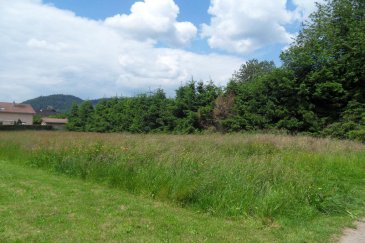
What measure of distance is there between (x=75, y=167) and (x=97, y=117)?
1254 inches

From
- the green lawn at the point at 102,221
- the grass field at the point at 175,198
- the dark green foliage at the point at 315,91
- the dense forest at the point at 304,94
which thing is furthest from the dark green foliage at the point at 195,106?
the green lawn at the point at 102,221

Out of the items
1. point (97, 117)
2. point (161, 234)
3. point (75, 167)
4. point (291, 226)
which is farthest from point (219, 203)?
point (97, 117)

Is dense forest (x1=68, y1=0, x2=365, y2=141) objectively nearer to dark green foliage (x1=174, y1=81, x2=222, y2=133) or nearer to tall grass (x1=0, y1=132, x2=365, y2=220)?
dark green foliage (x1=174, y1=81, x2=222, y2=133)

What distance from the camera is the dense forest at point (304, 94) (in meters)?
24.6

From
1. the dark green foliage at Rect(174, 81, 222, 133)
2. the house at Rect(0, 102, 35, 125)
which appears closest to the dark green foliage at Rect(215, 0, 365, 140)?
the dark green foliage at Rect(174, 81, 222, 133)

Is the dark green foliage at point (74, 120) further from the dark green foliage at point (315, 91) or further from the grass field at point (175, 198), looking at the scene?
the grass field at point (175, 198)

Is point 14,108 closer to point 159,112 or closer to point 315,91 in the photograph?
point 159,112

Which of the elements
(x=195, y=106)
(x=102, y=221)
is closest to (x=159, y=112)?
(x=195, y=106)

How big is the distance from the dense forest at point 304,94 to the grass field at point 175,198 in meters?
13.8

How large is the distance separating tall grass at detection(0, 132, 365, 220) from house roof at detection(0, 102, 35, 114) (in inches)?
3716

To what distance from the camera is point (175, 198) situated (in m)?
7.37

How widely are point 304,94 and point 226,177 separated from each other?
62.7 ft

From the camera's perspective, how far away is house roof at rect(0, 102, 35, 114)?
9925 centimetres

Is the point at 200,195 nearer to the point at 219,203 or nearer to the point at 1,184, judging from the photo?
the point at 219,203
